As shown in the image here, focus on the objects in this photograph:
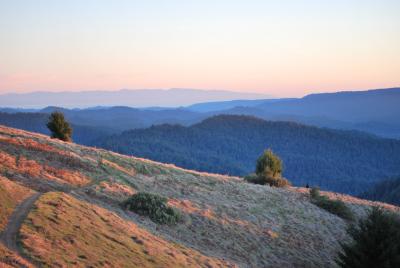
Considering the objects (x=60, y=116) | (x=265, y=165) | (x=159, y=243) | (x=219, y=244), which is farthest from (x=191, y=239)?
(x=60, y=116)

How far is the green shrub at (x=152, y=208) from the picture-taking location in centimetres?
2078

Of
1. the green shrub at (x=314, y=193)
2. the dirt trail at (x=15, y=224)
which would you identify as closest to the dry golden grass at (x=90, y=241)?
the dirt trail at (x=15, y=224)

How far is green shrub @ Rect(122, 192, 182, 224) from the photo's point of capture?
2078cm

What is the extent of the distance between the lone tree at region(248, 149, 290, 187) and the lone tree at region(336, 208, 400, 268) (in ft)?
77.7

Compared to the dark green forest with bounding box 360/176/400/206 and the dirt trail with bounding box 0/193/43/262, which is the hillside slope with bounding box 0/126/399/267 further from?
the dark green forest with bounding box 360/176/400/206

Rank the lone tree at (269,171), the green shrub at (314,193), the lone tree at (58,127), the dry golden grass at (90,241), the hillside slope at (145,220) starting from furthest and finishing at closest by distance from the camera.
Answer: the lone tree at (58,127), the lone tree at (269,171), the green shrub at (314,193), the hillside slope at (145,220), the dry golden grass at (90,241)

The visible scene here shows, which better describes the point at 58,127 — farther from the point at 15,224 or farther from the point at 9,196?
the point at 15,224

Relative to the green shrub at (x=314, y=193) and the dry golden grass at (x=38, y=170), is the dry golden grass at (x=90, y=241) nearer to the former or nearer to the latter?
the dry golden grass at (x=38, y=170)

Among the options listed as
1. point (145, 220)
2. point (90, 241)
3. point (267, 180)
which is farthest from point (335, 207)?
point (90, 241)

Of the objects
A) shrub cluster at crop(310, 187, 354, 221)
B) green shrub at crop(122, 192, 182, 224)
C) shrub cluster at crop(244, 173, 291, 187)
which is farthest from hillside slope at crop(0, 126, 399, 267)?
shrub cluster at crop(244, 173, 291, 187)

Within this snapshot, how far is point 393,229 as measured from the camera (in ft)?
61.5

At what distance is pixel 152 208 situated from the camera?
21.3 meters

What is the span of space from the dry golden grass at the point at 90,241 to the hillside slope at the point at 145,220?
41 millimetres

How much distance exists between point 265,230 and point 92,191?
10726mm
